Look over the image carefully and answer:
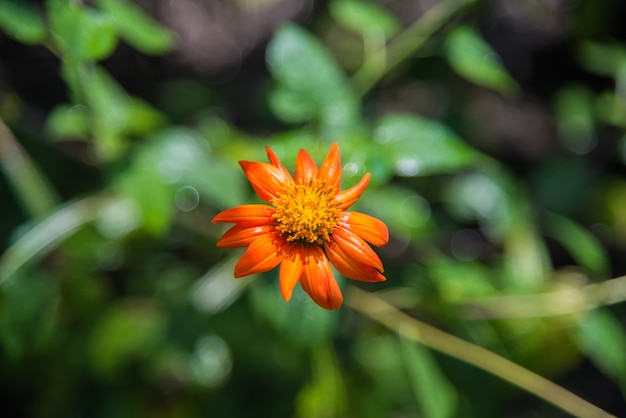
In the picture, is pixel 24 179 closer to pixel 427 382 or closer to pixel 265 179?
pixel 265 179

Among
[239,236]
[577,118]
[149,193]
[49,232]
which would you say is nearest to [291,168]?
[149,193]

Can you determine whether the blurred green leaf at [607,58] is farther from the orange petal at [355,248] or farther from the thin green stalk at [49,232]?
the thin green stalk at [49,232]

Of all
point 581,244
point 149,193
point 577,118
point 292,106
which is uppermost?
point 577,118

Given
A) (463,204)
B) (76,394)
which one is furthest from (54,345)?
(463,204)

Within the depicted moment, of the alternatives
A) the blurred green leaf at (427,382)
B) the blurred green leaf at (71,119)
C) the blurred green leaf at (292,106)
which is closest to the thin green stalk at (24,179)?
the blurred green leaf at (71,119)

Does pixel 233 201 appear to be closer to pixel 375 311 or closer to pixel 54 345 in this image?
pixel 375 311

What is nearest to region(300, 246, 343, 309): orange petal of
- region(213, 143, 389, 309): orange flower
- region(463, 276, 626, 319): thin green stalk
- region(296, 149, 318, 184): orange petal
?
region(213, 143, 389, 309): orange flower
